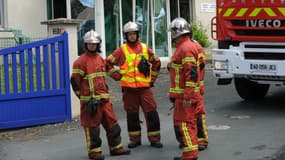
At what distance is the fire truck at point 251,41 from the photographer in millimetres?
9500

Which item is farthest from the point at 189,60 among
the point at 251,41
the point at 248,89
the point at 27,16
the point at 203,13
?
the point at 203,13

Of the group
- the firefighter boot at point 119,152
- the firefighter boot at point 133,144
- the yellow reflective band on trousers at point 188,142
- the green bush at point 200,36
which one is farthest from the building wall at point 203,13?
the yellow reflective band on trousers at point 188,142

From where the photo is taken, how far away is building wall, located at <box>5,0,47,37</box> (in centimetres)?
1570

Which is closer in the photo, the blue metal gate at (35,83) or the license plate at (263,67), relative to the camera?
the blue metal gate at (35,83)

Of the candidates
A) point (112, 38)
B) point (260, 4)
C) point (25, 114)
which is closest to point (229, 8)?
point (260, 4)

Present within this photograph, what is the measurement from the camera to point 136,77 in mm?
7707

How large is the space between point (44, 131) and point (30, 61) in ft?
3.73

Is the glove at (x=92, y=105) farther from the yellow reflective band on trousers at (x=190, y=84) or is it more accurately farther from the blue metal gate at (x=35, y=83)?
the blue metal gate at (x=35, y=83)

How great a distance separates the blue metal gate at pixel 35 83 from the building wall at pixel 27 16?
645 cm

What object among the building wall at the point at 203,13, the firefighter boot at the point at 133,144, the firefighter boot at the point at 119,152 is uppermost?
the building wall at the point at 203,13

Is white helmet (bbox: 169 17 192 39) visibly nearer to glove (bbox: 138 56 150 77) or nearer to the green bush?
glove (bbox: 138 56 150 77)

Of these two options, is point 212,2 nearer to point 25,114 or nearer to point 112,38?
point 112,38

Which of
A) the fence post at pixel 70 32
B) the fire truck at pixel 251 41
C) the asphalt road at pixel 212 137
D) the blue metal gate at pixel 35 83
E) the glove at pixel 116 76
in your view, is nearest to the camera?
the asphalt road at pixel 212 137

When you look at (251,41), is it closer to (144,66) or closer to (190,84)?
(144,66)
